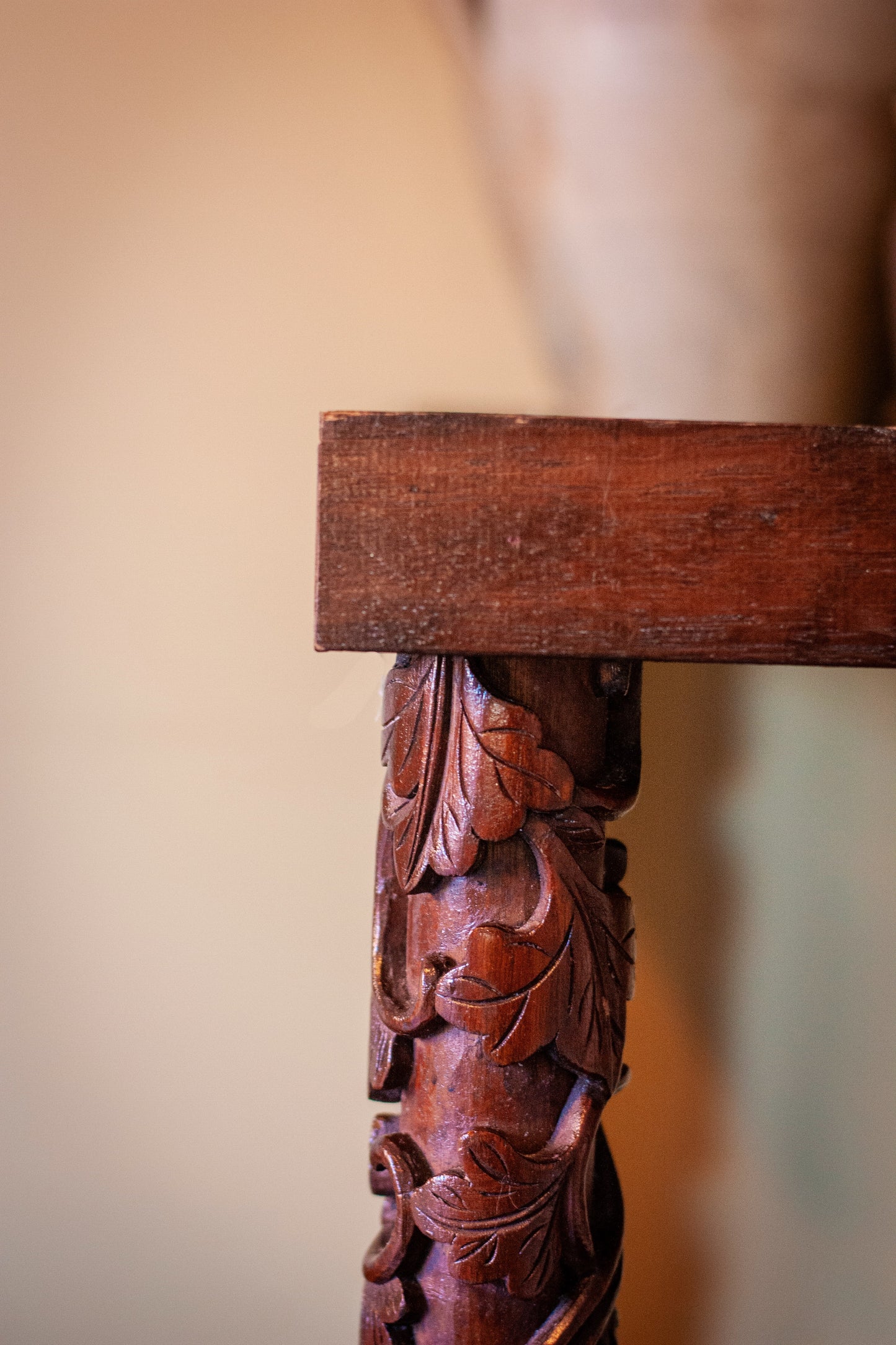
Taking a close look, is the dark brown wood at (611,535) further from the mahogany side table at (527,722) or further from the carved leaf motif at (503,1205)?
the carved leaf motif at (503,1205)

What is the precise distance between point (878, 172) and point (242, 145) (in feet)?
1.81

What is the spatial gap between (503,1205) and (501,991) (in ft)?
0.41

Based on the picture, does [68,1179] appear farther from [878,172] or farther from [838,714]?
[878,172]

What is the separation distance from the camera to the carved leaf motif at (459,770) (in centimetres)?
53

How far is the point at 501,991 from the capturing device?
53 centimetres

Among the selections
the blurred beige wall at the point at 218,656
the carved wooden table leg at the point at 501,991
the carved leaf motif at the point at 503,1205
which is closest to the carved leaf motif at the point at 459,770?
the carved wooden table leg at the point at 501,991

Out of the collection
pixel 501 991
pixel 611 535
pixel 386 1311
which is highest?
pixel 611 535

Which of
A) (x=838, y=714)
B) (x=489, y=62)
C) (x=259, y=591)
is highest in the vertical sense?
(x=489, y=62)

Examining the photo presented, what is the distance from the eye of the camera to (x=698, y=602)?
1.56ft

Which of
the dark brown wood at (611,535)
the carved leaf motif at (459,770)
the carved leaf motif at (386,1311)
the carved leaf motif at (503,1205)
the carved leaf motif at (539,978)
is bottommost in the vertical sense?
the carved leaf motif at (386,1311)

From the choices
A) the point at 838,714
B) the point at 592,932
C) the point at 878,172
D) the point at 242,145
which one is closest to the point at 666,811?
the point at 838,714

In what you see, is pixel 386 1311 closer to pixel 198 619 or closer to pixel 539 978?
pixel 539 978

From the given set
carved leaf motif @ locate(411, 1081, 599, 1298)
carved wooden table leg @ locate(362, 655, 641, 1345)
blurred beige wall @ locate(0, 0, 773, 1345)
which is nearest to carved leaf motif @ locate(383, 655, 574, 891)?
carved wooden table leg @ locate(362, 655, 641, 1345)

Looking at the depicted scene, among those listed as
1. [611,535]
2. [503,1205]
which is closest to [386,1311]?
[503,1205]
